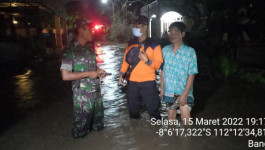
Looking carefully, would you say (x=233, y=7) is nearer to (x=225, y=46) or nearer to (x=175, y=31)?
(x=225, y=46)

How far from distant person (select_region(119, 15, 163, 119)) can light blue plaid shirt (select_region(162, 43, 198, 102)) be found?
16 cm

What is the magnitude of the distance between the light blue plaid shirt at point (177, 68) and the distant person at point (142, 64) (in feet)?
0.52

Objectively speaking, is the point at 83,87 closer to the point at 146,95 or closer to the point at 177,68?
the point at 146,95

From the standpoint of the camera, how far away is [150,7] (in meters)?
23.5

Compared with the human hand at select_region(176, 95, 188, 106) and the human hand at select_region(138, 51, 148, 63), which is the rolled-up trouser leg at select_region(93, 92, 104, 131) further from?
the human hand at select_region(176, 95, 188, 106)

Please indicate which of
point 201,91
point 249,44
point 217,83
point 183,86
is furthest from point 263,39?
point 183,86

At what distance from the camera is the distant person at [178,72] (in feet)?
11.5

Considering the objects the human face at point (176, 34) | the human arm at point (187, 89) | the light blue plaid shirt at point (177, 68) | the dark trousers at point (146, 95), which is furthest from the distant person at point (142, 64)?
the human arm at point (187, 89)

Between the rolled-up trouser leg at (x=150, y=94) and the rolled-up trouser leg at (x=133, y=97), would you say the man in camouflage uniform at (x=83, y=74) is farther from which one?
the rolled-up trouser leg at (x=150, y=94)

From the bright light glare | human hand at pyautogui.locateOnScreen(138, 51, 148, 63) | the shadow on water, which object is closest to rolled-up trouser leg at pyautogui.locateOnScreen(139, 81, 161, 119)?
human hand at pyautogui.locateOnScreen(138, 51, 148, 63)

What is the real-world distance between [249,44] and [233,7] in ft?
5.44

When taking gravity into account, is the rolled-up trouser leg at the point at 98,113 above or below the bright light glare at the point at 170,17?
below

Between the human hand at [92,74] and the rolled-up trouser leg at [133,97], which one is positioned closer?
the human hand at [92,74]

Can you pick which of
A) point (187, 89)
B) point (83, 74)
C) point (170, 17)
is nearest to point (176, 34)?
point (187, 89)
